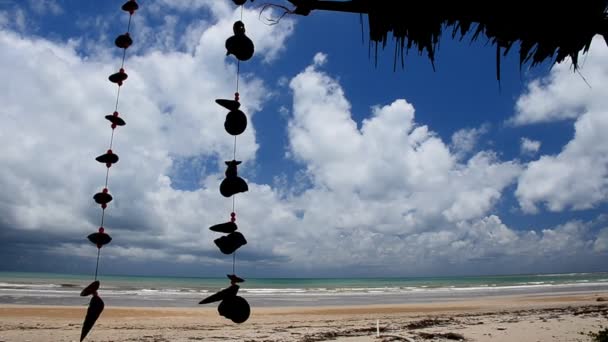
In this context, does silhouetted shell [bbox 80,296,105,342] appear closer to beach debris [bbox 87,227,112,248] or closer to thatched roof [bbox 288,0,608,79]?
beach debris [bbox 87,227,112,248]

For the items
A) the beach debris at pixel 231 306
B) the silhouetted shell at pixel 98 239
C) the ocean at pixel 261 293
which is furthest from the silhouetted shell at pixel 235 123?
the ocean at pixel 261 293

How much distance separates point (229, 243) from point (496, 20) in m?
1.87

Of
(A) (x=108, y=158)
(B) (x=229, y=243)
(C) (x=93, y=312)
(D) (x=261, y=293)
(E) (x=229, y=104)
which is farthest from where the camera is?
(D) (x=261, y=293)

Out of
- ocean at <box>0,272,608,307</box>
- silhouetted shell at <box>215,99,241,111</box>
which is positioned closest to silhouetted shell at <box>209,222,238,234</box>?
silhouetted shell at <box>215,99,241,111</box>

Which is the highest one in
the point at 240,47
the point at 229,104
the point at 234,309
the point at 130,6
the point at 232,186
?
the point at 130,6

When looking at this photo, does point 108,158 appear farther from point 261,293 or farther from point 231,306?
point 261,293

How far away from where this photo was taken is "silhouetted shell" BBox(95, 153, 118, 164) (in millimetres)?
2129

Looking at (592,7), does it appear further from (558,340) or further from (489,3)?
(558,340)

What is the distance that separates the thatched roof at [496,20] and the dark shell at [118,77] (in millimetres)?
964

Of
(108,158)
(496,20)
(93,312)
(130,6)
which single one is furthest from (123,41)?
(496,20)

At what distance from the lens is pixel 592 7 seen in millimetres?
2143

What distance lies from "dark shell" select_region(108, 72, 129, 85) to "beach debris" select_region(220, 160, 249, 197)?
857 millimetres

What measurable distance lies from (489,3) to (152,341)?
29.7 feet

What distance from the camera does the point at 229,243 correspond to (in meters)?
1.76
